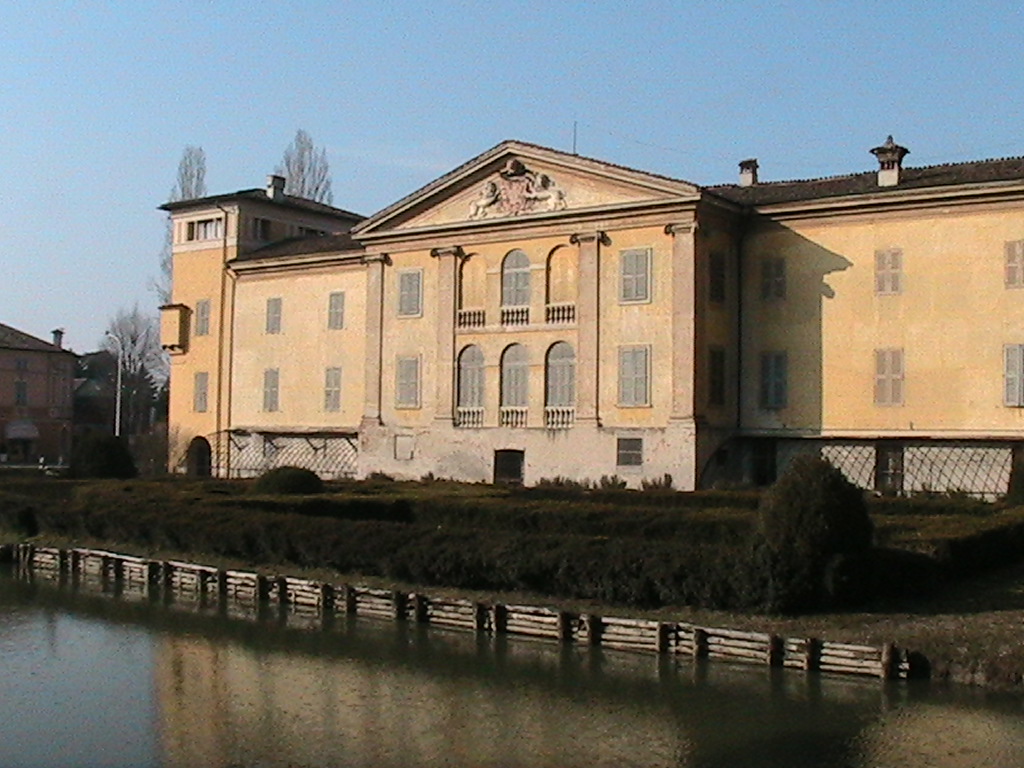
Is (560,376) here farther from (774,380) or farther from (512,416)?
(774,380)

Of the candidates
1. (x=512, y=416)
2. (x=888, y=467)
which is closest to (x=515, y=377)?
(x=512, y=416)

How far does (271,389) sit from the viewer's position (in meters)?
47.7

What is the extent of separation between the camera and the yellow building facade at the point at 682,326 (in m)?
33.8

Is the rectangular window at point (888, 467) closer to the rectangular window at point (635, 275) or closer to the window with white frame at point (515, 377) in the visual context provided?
the rectangular window at point (635, 275)

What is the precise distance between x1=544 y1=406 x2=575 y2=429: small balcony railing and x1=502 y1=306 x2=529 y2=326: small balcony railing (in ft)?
9.18

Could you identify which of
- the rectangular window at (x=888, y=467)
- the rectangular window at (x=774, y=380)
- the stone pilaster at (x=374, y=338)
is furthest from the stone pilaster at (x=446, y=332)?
the rectangular window at (x=888, y=467)

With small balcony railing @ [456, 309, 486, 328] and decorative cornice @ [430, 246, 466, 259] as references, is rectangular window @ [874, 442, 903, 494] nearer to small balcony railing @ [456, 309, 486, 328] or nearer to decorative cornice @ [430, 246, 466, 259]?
small balcony railing @ [456, 309, 486, 328]

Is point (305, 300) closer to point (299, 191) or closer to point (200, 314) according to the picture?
point (200, 314)

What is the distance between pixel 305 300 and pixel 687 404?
1701 cm

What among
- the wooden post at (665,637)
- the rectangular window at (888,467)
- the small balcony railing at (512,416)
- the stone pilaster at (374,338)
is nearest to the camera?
the wooden post at (665,637)

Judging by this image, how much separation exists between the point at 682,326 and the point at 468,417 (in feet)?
26.3

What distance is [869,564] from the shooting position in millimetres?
19969

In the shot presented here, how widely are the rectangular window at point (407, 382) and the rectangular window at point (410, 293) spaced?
153 centimetres

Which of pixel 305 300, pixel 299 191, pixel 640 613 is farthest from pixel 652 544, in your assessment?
pixel 299 191
